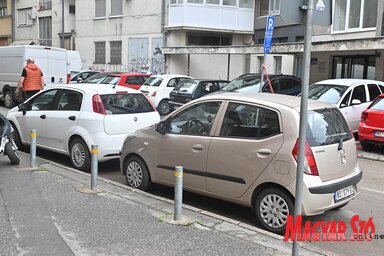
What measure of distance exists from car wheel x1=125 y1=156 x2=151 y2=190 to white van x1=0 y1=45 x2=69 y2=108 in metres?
11.2

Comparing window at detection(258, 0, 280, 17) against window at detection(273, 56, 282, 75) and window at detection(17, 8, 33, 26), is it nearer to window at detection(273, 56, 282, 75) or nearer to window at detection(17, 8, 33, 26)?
window at detection(273, 56, 282, 75)

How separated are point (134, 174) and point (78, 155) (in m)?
1.65

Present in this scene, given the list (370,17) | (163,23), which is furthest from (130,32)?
(370,17)

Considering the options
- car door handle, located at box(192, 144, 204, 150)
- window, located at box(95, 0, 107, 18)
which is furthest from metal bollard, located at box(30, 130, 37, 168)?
window, located at box(95, 0, 107, 18)

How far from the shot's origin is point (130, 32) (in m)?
29.5

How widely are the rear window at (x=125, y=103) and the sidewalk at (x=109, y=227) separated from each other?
72.2 inches

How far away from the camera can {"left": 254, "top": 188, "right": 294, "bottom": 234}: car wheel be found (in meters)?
5.11

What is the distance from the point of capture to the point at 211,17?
87.8ft

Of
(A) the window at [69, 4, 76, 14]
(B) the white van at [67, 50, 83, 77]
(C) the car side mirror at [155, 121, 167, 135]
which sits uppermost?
(A) the window at [69, 4, 76, 14]

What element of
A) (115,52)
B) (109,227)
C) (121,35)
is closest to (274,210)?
(109,227)

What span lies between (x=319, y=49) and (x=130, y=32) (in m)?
16.2

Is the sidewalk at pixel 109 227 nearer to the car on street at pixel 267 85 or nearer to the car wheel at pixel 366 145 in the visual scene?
the car wheel at pixel 366 145

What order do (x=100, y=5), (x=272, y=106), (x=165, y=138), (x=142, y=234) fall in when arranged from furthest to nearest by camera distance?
(x=100, y=5) → (x=165, y=138) → (x=272, y=106) → (x=142, y=234)

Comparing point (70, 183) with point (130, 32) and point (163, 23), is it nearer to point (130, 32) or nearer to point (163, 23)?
point (163, 23)
